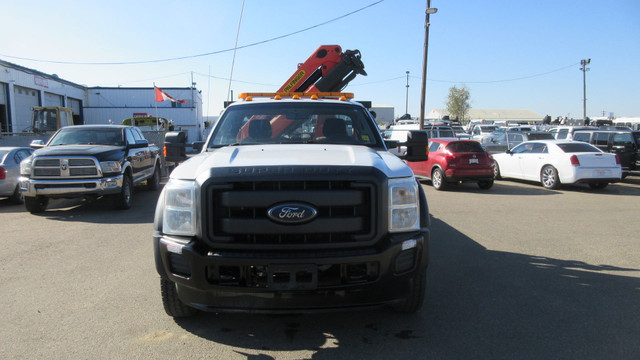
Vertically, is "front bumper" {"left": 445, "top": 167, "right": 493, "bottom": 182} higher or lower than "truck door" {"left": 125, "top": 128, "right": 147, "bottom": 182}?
lower

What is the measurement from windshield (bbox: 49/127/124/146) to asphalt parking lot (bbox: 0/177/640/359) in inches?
122

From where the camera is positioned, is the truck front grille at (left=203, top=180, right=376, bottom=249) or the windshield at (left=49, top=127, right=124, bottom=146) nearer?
the truck front grille at (left=203, top=180, right=376, bottom=249)

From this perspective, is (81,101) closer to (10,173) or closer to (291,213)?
(10,173)

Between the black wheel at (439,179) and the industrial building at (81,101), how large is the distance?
55.4ft

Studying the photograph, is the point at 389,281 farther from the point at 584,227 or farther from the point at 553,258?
the point at 584,227

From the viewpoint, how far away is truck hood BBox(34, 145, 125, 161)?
8.72 meters

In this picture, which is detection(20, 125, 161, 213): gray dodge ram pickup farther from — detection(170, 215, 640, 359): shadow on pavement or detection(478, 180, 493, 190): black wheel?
detection(478, 180, 493, 190): black wheel

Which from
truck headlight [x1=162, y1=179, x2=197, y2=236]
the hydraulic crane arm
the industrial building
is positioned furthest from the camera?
the industrial building

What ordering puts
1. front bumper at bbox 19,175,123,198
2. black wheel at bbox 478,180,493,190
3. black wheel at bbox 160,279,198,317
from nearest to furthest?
black wheel at bbox 160,279,198,317 → front bumper at bbox 19,175,123,198 → black wheel at bbox 478,180,493,190

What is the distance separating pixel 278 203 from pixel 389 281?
97 centimetres

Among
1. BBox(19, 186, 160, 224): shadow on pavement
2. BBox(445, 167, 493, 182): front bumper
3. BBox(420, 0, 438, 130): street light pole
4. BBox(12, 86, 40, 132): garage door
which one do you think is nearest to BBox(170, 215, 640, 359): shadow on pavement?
BBox(19, 186, 160, 224): shadow on pavement

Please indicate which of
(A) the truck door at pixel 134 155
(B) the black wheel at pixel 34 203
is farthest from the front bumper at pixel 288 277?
(A) the truck door at pixel 134 155

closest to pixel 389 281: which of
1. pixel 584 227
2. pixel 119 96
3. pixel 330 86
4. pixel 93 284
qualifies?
pixel 93 284

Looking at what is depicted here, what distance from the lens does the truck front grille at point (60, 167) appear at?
8.63 meters
